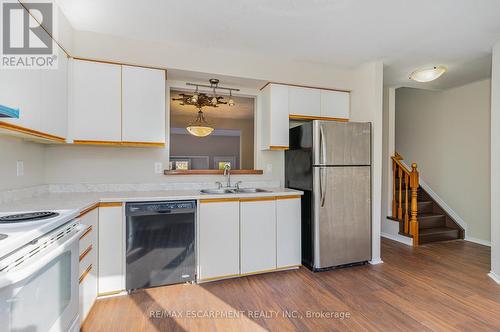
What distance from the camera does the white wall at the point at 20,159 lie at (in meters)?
1.86

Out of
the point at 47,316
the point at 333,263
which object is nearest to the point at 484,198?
the point at 333,263

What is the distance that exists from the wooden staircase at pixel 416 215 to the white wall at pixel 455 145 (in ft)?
0.64

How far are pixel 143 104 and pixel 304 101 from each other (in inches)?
73.1

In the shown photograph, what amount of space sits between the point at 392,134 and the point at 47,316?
4.64 metres

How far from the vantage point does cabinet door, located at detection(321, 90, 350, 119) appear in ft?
10.6

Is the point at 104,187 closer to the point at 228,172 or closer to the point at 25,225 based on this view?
the point at 228,172

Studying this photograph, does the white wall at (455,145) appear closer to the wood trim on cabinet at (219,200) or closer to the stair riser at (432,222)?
the stair riser at (432,222)

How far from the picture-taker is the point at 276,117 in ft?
9.90

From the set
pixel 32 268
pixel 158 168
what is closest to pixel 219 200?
pixel 158 168

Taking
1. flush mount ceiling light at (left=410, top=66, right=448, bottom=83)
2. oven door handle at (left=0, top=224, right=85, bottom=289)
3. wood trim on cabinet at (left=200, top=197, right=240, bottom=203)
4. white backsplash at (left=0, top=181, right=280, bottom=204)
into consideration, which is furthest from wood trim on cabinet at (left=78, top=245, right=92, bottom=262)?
flush mount ceiling light at (left=410, top=66, right=448, bottom=83)

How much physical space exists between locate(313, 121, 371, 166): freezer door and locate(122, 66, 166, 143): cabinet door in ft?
5.43

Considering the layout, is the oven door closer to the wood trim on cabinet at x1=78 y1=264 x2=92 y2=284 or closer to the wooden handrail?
the wood trim on cabinet at x1=78 y1=264 x2=92 y2=284

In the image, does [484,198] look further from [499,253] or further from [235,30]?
[235,30]

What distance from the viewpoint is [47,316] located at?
1163mm
